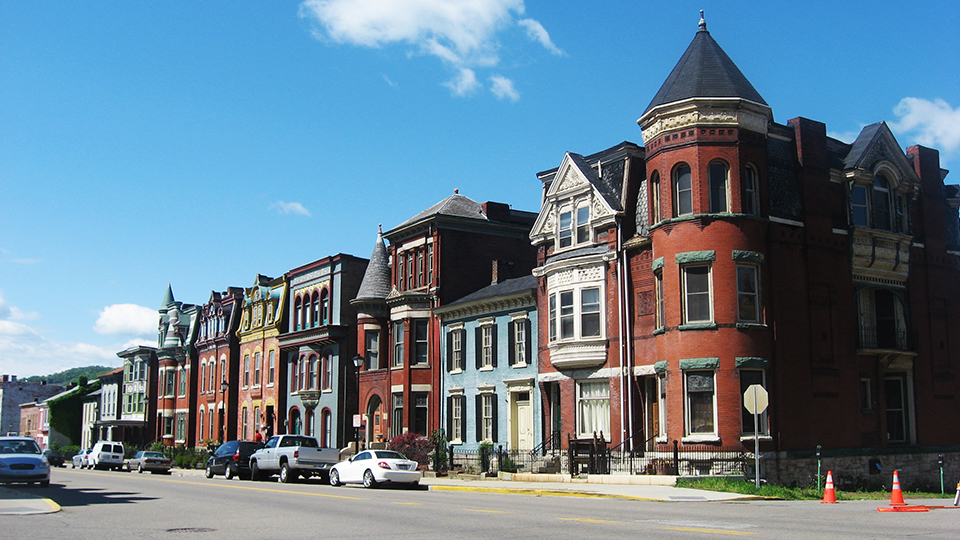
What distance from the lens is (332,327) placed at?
166ft

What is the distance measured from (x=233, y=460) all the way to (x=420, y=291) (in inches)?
526

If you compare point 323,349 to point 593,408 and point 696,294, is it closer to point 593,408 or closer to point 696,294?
point 593,408

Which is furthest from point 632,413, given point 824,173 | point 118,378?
point 118,378

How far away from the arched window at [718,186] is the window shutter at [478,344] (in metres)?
14.9

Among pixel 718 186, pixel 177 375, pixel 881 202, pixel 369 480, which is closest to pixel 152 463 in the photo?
pixel 369 480

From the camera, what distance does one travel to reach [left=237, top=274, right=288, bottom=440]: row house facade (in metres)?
57.0

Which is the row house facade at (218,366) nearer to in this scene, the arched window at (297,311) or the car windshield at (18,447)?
the arched window at (297,311)

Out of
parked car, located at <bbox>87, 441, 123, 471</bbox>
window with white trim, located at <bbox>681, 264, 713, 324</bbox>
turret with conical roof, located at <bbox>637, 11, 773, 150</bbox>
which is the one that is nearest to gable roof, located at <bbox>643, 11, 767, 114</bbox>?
turret with conical roof, located at <bbox>637, 11, 773, 150</bbox>

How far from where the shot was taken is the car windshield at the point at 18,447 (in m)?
26.5

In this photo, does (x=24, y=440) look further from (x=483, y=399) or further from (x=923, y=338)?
(x=923, y=338)

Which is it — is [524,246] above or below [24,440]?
above

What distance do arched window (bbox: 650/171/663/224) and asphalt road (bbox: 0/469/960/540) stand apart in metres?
12.2

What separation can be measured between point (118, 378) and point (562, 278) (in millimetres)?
63206

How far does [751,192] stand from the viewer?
3031 centimetres
